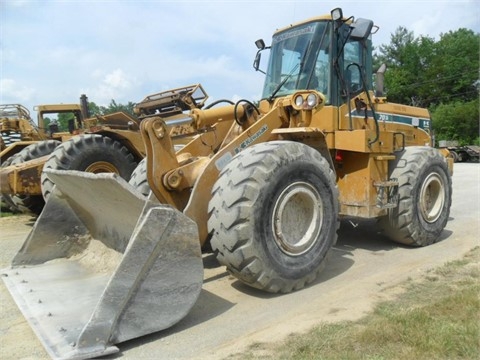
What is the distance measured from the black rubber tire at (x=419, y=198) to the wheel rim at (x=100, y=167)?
470 centimetres

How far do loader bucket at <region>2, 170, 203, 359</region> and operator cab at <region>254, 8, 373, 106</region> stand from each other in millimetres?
2604

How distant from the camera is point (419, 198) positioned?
566cm

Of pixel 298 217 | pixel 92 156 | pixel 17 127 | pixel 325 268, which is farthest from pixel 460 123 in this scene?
pixel 298 217

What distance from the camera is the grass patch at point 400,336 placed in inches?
111

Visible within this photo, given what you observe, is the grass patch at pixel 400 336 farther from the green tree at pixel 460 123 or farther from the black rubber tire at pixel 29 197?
the green tree at pixel 460 123

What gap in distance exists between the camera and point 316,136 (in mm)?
4930

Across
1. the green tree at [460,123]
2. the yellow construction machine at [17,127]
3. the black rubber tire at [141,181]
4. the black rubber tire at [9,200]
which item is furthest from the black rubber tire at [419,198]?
the green tree at [460,123]

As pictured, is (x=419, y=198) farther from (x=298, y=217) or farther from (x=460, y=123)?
(x=460, y=123)

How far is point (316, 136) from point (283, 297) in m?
1.83

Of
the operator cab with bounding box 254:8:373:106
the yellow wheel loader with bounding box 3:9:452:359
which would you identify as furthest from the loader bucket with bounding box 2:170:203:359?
the operator cab with bounding box 254:8:373:106

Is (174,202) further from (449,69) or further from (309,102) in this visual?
(449,69)

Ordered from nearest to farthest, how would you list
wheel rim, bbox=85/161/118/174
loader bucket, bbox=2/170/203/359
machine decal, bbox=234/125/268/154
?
loader bucket, bbox=2/170/203/359
machine decal, bbox=234/125/268/154
wheel rim, bbox=85/161/118/174

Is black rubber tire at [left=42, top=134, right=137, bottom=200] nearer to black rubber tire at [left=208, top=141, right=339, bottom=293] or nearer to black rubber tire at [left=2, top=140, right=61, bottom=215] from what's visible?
black rubber tire at [left=2, top=140, right=61, bottom=215]

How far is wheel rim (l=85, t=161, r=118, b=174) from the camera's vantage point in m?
7.84
